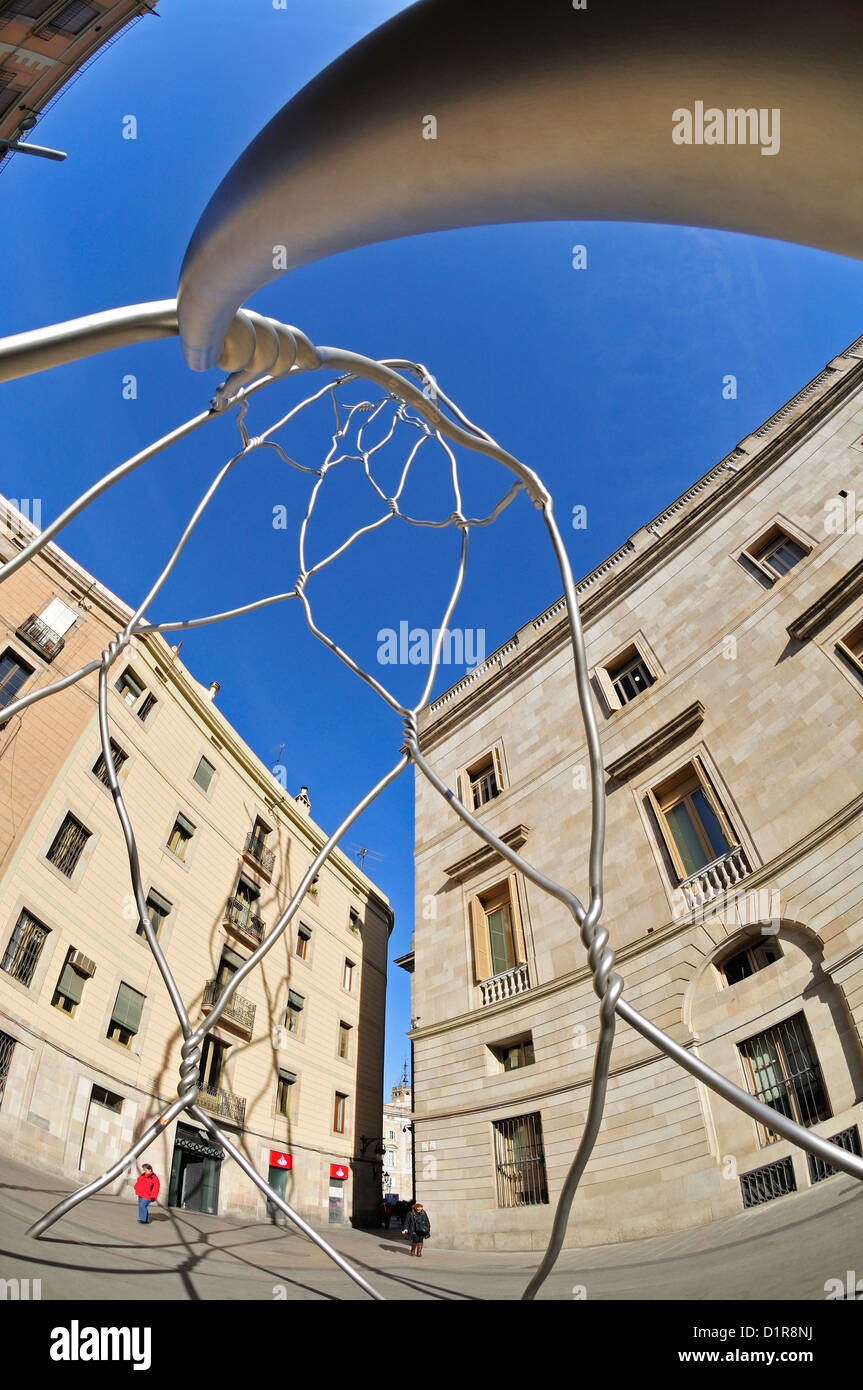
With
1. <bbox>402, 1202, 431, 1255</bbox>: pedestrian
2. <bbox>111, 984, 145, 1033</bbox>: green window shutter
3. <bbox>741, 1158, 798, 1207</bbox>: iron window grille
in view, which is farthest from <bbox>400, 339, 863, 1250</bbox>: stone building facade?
<bbox>111, 984, 145, 1033</bbox>: green window shutter

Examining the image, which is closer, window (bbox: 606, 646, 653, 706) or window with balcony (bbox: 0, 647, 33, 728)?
window with balcony (bbox: 0, 647, 33, 728)

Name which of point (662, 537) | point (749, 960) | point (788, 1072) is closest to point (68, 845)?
point (749, 960)

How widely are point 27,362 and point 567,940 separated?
9016 mm

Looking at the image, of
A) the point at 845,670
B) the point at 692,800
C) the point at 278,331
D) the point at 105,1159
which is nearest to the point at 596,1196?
the point at 692,800

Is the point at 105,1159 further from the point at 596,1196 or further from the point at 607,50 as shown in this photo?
the point at 607,50

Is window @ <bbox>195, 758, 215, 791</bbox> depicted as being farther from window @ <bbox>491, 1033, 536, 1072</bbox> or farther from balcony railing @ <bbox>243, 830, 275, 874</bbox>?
window @ <bbox>491, 1033, 536, 1072</bbox>

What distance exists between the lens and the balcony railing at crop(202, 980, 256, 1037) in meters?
11.7

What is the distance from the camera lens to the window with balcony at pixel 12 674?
1017 cm

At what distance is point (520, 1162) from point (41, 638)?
1089 centimetres

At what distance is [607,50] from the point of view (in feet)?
1.25

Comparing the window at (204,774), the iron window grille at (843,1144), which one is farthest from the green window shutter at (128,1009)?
the iron window grille at (843,1144)

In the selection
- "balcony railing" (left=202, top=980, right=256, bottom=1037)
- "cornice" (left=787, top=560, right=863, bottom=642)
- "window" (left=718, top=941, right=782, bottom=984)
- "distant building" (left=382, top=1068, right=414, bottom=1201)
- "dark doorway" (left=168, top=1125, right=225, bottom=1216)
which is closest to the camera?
"window" (left=718, top=941, right=782, bottom=984)

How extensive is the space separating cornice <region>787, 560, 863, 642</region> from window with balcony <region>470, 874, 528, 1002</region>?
5.50 m

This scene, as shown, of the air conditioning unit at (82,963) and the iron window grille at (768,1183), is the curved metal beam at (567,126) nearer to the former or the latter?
the iron window grille at (768,1183)
